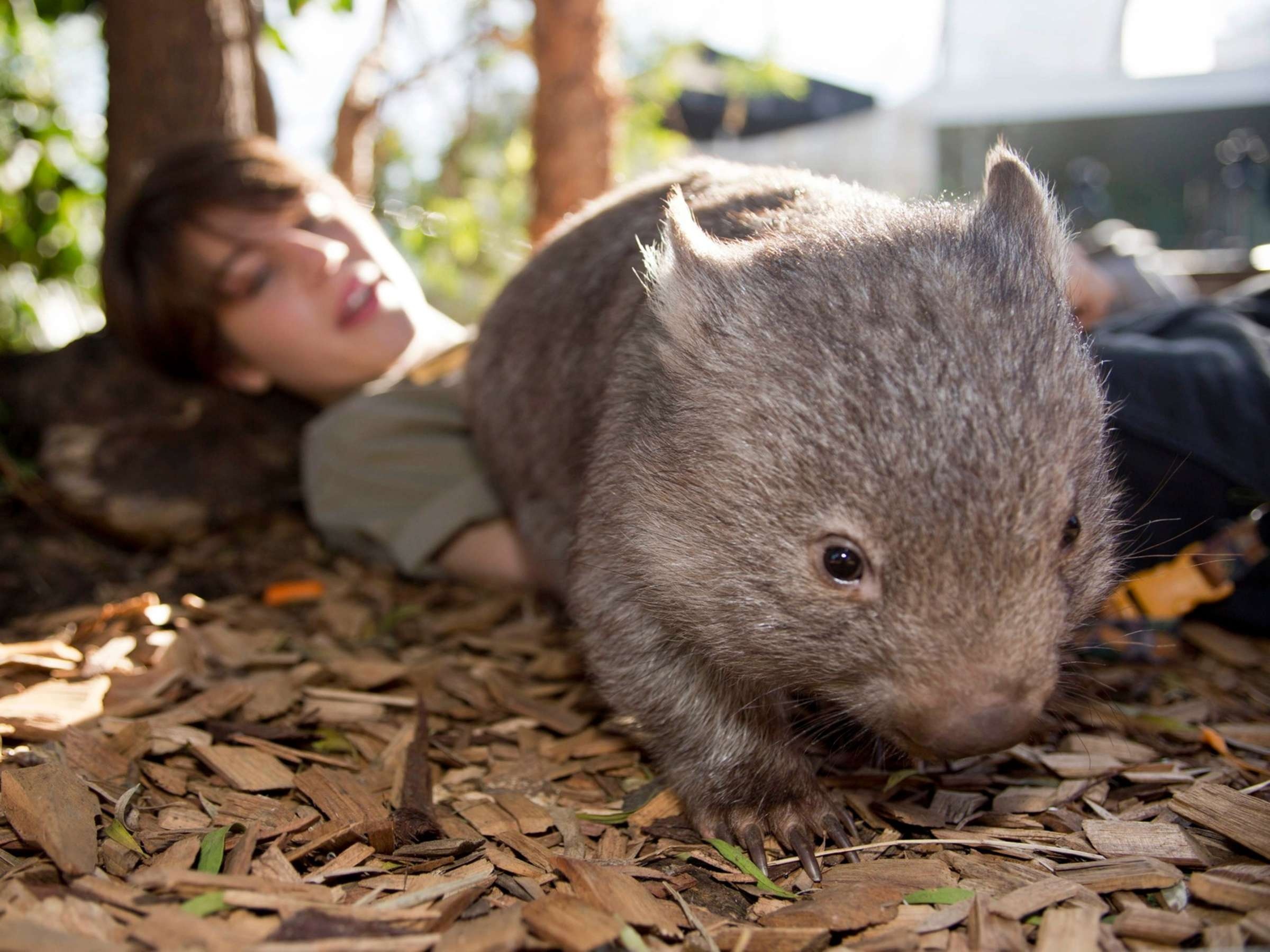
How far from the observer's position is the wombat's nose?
1.55 metres

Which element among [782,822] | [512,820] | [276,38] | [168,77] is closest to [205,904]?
[512,820]

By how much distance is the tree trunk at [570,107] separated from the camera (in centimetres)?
610

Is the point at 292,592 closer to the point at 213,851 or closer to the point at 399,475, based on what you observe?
the point at 399,475

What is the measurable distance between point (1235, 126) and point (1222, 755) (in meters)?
4.90

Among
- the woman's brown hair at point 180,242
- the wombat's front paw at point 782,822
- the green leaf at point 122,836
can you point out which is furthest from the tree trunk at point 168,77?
the wombat's front paw at point 782,822

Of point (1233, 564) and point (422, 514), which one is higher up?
point (1233, 564)

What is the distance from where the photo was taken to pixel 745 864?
1.87 metres

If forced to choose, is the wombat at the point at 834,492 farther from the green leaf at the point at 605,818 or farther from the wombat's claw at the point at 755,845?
the green leaf at the point at 605,818

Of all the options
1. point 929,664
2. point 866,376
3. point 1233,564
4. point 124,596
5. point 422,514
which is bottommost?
point 124,596

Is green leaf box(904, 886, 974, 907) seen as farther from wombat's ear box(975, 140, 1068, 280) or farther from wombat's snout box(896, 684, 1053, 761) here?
wombat's ear box(975, 140, 1068, 280)

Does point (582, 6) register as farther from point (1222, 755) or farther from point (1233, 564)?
point (1222, 755)

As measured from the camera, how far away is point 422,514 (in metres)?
3.66

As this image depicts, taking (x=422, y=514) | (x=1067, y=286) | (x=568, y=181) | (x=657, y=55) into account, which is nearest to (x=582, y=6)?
(x=568, y=181)

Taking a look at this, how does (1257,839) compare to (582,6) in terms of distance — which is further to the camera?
(582,6)
